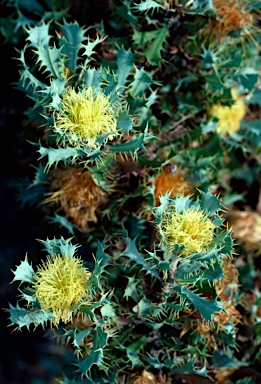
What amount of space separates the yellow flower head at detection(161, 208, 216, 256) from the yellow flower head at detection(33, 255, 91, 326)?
0.18 m

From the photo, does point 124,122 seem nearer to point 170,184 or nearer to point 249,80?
point 170,184

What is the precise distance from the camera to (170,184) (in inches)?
48.1

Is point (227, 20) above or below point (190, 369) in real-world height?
above

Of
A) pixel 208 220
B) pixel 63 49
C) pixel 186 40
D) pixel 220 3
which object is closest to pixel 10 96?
pixel 63 49

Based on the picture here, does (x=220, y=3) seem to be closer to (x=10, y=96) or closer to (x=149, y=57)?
(x=149, y=57)

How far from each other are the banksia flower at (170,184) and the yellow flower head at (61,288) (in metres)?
0.31

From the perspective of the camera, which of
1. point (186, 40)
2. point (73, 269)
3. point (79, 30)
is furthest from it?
point (186, 40)

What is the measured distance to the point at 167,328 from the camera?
119cm

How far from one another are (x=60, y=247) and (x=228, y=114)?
0.65m

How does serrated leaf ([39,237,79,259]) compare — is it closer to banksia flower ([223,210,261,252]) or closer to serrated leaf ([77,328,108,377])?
serrated leaf ([77,328,108,377])

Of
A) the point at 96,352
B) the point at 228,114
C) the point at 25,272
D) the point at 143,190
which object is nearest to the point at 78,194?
the point at 143,190

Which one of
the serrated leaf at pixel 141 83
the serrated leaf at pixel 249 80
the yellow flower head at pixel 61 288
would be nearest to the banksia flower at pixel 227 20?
the serrated leaf at pixel 249 80

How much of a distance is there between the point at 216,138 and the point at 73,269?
1.95 feet

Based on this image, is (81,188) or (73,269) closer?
(73,269)
